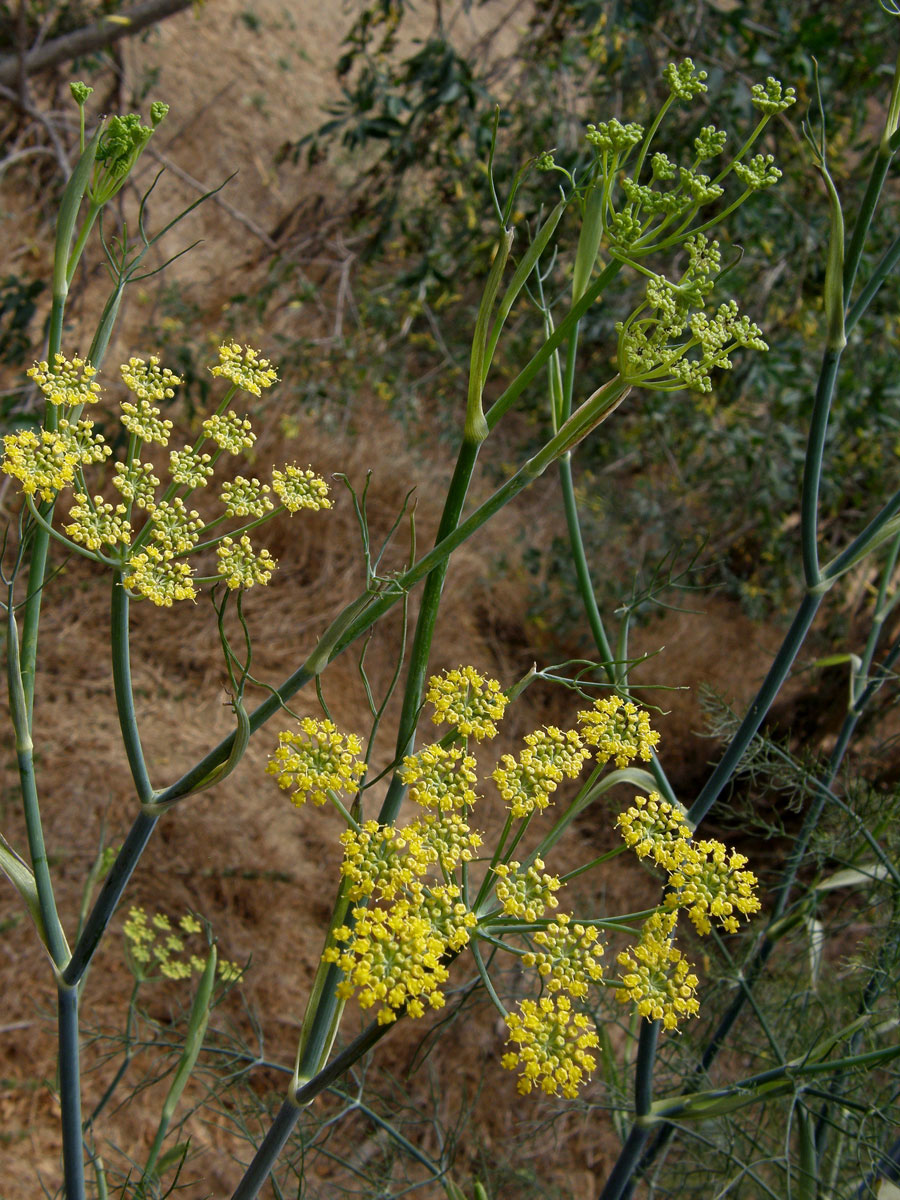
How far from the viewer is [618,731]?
0.95 m

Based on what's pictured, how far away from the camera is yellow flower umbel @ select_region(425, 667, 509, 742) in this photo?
2.83ft

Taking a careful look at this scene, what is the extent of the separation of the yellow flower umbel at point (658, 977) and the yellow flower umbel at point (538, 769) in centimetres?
16

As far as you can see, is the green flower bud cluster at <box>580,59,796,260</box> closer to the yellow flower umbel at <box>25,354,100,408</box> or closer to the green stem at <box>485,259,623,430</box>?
Answer: the green stem at <box>485,259,623,430</box>

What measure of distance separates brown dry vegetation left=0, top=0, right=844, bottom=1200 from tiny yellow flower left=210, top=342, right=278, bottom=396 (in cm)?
193

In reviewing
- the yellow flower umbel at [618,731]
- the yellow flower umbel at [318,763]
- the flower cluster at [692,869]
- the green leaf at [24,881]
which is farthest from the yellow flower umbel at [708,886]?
the green leaf at [24,881]

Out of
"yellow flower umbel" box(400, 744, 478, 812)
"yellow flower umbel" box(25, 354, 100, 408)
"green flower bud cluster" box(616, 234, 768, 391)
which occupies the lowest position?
"yellow flower umbel" box(400, 744, 478, 812)

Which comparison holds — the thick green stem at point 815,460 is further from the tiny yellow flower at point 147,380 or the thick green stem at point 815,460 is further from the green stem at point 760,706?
the tiny yellow flower at point 147,380

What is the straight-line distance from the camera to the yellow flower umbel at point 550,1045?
774 mm

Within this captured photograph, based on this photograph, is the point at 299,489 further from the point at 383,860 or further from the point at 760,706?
the point at 760,706

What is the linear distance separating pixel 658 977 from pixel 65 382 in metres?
0.82

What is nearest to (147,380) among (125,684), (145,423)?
(145,423)

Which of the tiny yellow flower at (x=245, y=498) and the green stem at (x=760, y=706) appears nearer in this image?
the tiny yellow flower at (x=245, y=498)

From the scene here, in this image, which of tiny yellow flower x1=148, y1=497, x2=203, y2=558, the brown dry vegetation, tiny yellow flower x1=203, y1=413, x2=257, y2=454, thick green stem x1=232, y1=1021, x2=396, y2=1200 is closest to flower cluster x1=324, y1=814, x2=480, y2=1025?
thick green stem x1=232, y1=1021, x2=396, y2=1200

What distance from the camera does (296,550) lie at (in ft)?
14.7
